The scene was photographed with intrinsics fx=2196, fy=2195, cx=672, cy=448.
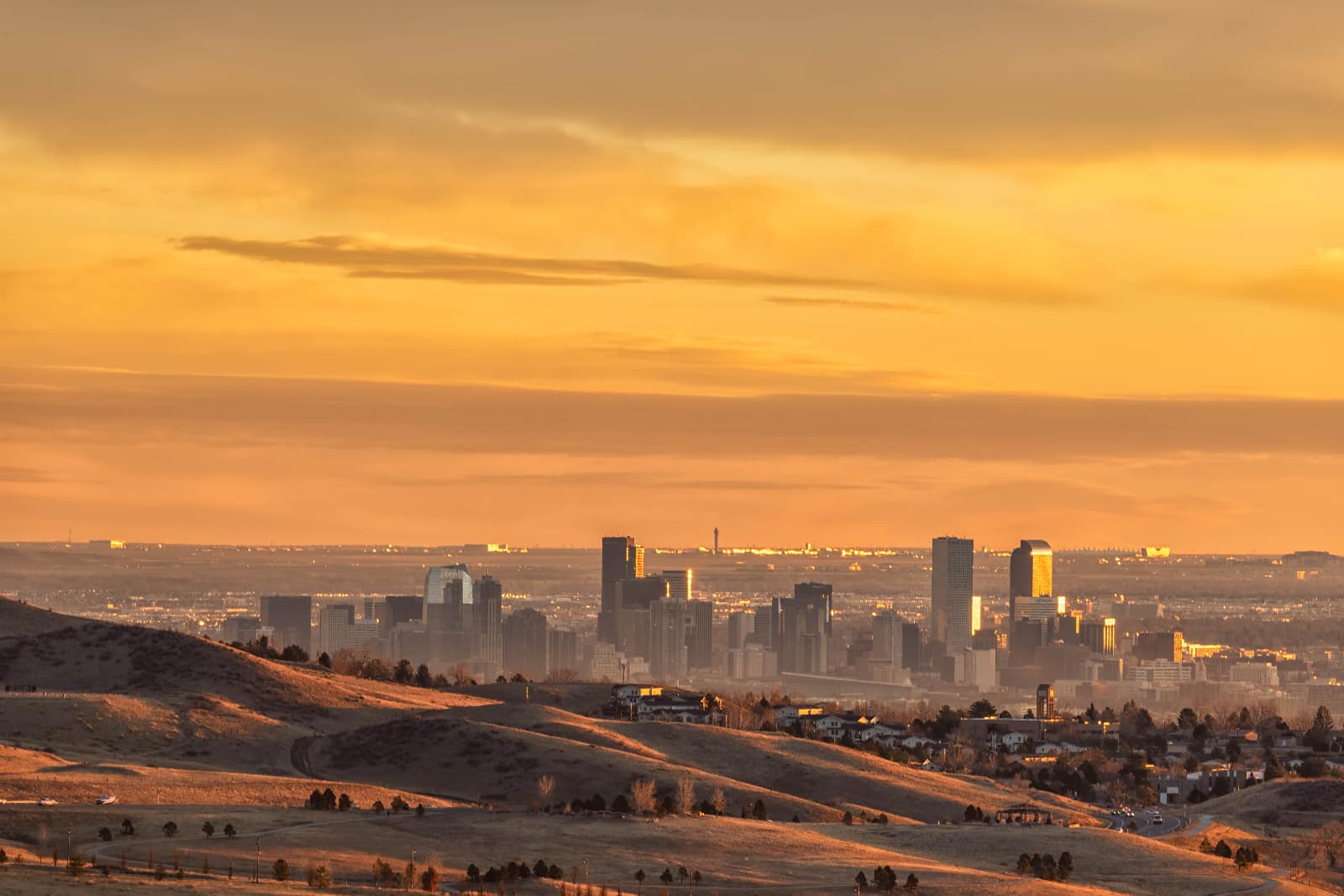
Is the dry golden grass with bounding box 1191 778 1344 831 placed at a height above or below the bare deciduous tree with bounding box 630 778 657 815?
below

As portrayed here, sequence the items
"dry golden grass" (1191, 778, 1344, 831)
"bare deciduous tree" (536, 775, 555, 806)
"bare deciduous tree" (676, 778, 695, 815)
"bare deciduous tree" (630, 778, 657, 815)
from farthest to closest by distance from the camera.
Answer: "dry golden grass" (1191, 778, 1344, 831)
"bare deciduous tree" (536, 775, 555, 806)
"bare deciduous tree" (676, 778, 695, 815)
"bare deciduous tree" (630, 778, 657, 815)

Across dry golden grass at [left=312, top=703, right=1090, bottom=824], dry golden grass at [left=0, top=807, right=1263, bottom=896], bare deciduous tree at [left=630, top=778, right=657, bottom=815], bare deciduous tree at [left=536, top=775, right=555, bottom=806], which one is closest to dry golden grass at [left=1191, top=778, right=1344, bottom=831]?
dry golden grass at [left=312, top=703, right=1090, bottom=824]

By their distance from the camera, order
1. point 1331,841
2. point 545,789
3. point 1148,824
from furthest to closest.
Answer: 1. point 1148,824
2. point 1331,841
3. point 545,789

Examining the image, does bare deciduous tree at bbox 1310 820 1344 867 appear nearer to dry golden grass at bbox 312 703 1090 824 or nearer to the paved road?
the paved road

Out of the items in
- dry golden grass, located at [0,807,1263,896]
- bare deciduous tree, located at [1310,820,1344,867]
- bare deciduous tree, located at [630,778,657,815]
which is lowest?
bare deciduous tree, located at [1310,820,1344,867]

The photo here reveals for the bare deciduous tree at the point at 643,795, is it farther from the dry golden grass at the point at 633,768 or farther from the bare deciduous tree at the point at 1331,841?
the bare deciduous tree at the point at 1331,841

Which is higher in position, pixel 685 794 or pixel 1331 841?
pixel 685 794

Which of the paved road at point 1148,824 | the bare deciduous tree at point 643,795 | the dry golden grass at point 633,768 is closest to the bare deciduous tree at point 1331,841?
the paved road at point 1148,824

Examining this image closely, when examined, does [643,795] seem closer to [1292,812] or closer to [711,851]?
[711,851]

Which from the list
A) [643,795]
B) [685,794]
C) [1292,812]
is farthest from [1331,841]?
[643,795]
